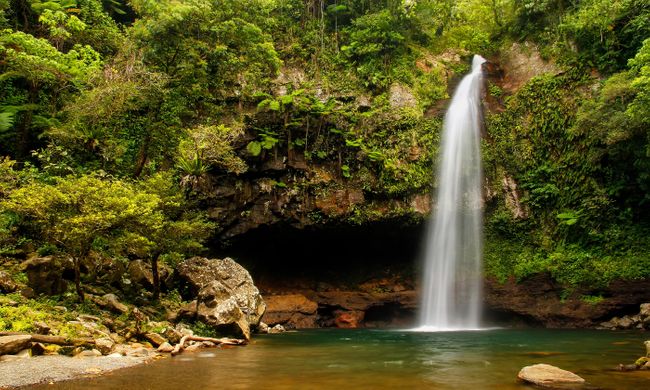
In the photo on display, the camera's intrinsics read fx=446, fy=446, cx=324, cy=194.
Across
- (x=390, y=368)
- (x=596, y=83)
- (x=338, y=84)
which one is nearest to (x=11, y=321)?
(x=390, y=368)

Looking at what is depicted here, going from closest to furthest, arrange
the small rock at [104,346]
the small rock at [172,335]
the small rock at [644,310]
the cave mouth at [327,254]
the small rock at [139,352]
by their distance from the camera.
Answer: the small rock at [104,346] → the small rock at [139,352] → the small rock at [172,335] → the small rock at [644,310] → the cave mouth at [327,254]

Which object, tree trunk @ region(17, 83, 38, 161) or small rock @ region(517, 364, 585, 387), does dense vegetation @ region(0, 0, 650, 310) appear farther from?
small rock @ region(517, 364, 585, 387)

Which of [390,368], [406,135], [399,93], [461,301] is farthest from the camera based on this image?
[399,93]

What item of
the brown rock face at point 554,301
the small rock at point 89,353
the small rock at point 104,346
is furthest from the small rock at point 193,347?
the brown rock face at point 554,301

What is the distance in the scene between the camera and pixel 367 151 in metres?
24.3

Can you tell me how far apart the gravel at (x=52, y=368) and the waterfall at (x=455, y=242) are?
55.2ft

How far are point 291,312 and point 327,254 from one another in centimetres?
414

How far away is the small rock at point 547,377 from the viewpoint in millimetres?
7867

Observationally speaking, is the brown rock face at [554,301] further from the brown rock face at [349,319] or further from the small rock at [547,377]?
the small rock at [547,377]

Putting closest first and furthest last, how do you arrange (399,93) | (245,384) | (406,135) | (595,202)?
(245,384) → (595,202) → (406,135) → (399,93)

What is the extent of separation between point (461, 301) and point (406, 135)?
9554 millimetres

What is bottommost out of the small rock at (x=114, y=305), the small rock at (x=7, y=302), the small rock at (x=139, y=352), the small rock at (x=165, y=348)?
the small rock at (x=165, y=348)

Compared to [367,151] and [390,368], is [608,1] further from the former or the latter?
[390,368]

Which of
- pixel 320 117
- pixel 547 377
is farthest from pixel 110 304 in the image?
pixel 320 117
